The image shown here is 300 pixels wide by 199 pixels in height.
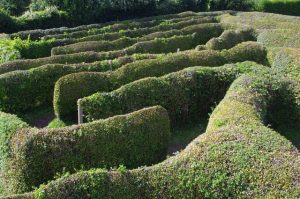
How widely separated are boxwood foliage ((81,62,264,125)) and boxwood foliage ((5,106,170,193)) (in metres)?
3.04

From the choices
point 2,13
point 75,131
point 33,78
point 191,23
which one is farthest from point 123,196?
point 2,13

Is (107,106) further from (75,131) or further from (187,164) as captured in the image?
(187,164)

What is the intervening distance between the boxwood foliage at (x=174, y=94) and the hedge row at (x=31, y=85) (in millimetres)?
4691

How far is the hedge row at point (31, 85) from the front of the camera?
2088cm

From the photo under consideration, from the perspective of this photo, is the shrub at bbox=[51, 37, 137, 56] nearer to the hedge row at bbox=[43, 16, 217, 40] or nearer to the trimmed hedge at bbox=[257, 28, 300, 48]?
the hedge row at bbox=[43, 16, 217, 40]

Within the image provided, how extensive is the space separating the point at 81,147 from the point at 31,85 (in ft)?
28.2

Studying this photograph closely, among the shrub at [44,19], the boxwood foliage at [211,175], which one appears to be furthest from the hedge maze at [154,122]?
the shrub at [44,19]

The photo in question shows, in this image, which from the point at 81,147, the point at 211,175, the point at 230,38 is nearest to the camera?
the point at 211,175

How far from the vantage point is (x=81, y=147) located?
44.7 feet

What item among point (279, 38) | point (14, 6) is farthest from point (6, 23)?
point (279, 38)

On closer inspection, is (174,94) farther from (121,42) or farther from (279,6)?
(279,6)

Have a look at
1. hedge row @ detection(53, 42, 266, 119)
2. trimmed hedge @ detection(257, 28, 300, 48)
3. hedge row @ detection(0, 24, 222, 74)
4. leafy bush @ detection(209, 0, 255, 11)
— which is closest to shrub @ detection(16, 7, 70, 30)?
hedge row @ detection(0, 24, 222, 74)

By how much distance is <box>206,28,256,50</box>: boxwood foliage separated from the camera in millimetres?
26453

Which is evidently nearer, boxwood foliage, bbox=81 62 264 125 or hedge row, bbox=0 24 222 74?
boxwood foliage, bbox=81 62 264 125
